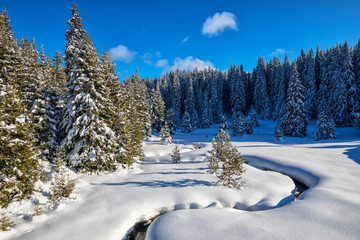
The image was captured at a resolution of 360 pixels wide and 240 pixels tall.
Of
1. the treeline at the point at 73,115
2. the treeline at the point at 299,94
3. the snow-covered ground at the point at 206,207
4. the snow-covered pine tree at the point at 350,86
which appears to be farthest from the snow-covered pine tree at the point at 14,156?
the snow-covered pine tree at the point at 350,86

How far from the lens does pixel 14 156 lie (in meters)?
8.68

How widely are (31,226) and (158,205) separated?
5411 millimetres

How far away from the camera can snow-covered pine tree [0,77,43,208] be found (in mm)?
8250

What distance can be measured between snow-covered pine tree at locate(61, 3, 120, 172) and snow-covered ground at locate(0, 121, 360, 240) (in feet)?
4.75

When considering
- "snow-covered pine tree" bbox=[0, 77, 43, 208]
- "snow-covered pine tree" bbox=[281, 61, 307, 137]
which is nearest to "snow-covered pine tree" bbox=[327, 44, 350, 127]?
"snow-covered pine tree" bbox=[281, 61, 307, 137]

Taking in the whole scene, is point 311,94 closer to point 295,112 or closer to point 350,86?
point 350,86

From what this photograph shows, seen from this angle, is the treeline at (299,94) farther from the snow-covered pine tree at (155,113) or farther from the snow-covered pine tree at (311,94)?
the snow-covered pine tree at (155,113)

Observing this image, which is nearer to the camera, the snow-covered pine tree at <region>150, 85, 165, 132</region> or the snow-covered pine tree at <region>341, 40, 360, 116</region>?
the snow-covered pine tree at <region>341, 40, 360, 116</region>

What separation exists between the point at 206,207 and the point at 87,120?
34.6 feet

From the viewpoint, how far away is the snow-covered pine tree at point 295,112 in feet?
128

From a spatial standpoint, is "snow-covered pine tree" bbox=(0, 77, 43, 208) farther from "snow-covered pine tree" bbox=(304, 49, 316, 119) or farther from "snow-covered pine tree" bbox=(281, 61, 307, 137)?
"snow-covered pine tree" bbox=(304, 49, 316, 119)

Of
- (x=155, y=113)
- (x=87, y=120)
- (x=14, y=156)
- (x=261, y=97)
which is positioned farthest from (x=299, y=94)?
(x=14, y=156)

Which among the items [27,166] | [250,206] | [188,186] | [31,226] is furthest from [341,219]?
[27,166]

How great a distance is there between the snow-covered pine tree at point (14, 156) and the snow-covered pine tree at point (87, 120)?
4020 mm
